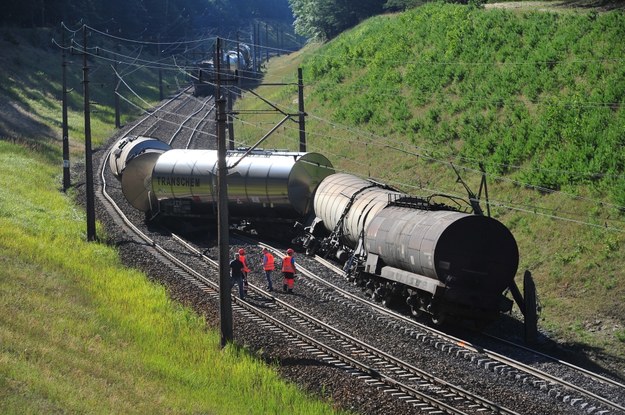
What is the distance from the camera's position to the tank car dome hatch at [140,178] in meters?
39.4

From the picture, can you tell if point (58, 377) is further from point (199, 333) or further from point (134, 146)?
point (134, 146)

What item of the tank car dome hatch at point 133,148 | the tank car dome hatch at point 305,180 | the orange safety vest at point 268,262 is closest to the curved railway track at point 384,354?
the orange safety vest at point 268,262

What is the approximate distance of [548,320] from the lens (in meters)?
25.2

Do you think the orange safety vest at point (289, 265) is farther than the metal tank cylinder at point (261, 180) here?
No

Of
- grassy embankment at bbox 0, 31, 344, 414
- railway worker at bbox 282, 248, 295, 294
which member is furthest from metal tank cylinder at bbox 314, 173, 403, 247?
grassy embankment at bbox 0, 31, 344, 414

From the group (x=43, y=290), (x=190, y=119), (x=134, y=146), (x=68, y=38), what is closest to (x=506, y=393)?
(x=43, y=290)

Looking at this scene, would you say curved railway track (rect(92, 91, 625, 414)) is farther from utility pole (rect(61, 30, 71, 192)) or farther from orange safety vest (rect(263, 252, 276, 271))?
utility pole (rect(61, 30, 71, 192))

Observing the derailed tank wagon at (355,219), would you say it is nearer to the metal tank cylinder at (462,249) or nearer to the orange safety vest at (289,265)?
the metal tank cylinder at (462,249)

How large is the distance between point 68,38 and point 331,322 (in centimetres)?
8045

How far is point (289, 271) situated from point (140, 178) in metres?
14.7

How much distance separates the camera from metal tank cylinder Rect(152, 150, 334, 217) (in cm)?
3438

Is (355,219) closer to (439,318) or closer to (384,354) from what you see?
(439,318)

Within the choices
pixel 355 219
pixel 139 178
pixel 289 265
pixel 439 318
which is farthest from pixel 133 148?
pixel 439 318

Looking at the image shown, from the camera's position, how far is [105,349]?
1933 cm
